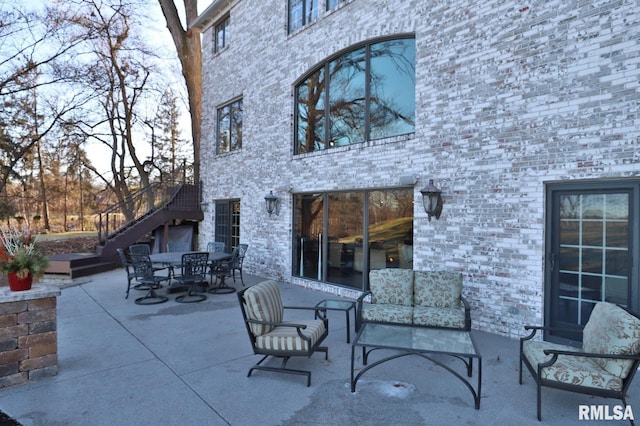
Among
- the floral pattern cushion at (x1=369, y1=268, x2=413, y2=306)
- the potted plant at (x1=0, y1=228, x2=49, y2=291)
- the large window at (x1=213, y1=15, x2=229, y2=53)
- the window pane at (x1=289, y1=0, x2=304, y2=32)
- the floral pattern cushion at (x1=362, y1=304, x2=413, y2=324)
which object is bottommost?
the floral pattern cushion at (x1=362, y1=304, x2=413, y2=324)

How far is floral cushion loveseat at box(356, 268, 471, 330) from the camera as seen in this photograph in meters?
4.67

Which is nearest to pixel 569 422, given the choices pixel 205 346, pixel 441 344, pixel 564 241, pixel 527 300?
pixel 441 344

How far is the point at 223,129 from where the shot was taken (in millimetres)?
11867

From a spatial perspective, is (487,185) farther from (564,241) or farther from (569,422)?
(569,422)

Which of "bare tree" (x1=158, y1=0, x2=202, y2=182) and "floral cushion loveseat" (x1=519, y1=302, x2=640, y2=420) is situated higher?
"bare tree" (x1=158, y1=0, x2=202, y2=182)

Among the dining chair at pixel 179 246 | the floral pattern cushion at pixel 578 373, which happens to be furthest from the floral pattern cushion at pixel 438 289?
the dining chair at pixel 179 246

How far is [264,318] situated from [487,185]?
3747 millimetres

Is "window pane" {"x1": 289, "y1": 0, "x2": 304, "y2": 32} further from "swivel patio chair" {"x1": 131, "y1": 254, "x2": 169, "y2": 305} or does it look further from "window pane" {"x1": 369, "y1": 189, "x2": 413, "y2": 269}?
"swivel patio chair" {"x1": 131, "y1": 254, "x2": 169, "y2": 305}

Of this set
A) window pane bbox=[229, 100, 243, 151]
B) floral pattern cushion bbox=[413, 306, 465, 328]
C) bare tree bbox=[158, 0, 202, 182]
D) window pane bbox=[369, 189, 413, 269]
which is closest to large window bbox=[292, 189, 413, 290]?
window pane bbox=[369, 189, 413, 269]

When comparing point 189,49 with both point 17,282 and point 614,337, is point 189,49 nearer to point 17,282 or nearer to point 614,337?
point 17,282

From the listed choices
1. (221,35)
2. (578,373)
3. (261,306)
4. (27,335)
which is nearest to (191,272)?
(27,335)

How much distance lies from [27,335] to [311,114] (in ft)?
22.0

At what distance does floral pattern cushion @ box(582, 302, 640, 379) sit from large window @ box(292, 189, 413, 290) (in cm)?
329

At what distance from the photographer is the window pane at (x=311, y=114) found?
8266 mm
